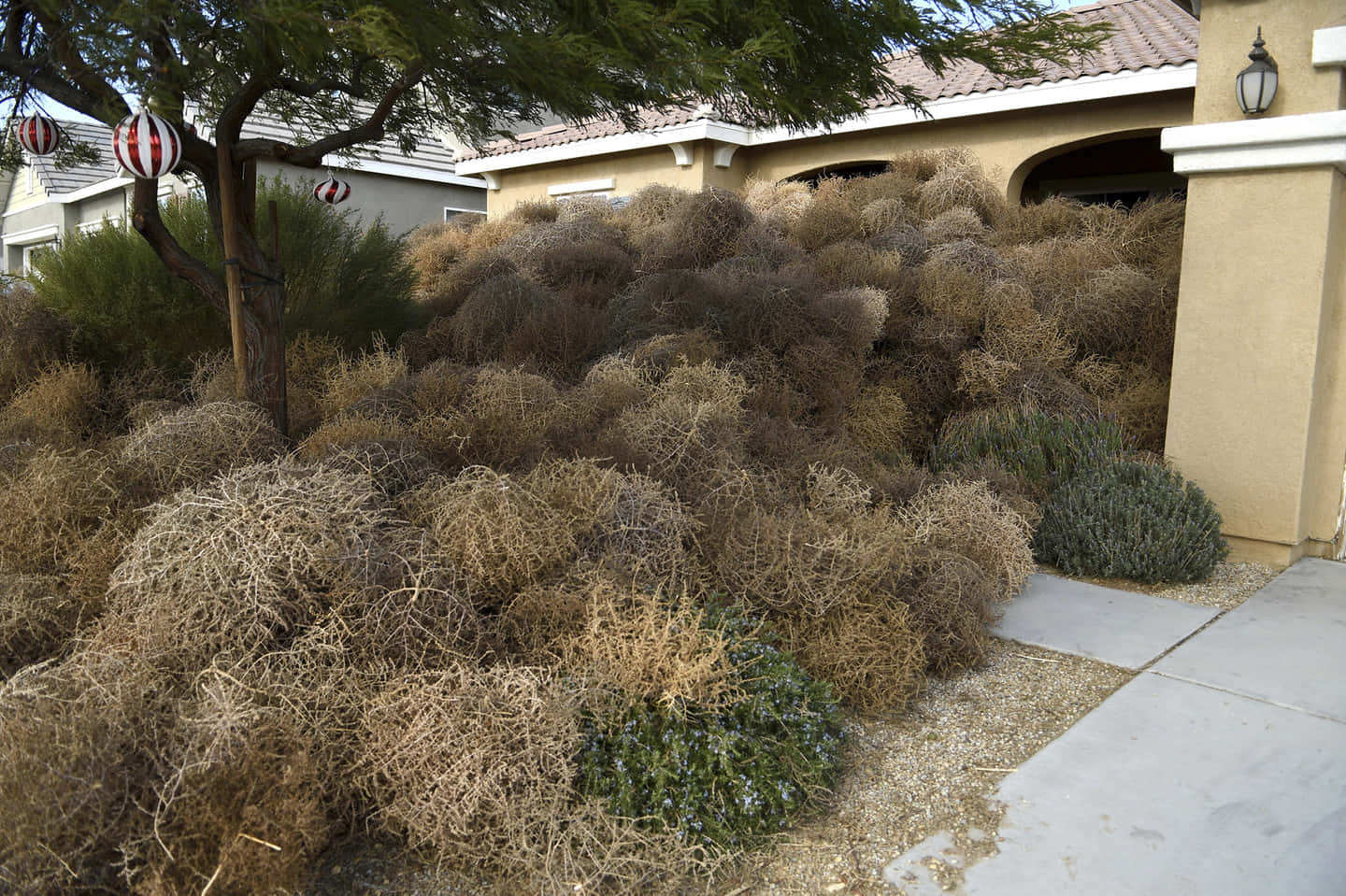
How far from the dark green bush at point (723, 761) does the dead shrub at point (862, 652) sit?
39 centimetres

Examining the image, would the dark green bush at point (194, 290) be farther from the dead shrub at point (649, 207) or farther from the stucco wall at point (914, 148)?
the stucco wall at point (914, 148)

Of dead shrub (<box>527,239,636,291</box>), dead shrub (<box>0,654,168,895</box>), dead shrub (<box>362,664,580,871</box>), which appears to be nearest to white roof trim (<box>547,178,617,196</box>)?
dead shrub (<box>527,239,636,291</box>)

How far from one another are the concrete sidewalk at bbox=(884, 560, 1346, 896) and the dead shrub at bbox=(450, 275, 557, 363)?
12.9 feet

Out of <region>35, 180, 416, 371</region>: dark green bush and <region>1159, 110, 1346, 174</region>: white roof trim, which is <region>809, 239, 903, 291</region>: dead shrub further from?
<region>35, 180, 416, 371</region>: dark green bush

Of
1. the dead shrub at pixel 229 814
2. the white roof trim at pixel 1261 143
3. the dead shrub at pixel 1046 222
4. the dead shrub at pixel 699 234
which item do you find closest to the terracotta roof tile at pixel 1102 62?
the dead shrub at pixel 699 234

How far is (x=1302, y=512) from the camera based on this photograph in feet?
19.1

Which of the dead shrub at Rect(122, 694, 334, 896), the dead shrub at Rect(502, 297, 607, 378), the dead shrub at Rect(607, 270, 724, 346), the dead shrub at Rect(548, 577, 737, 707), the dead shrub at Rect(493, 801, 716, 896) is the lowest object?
the dead shrub at Rect(493, 801, 716, 896)

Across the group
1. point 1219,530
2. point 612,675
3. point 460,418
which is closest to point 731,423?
point 460,418

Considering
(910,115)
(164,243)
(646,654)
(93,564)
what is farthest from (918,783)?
(910,115)

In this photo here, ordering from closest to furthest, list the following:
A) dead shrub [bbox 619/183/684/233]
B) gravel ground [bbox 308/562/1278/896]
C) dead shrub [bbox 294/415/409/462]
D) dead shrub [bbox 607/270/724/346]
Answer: gravel ground [bbox 308/562/1278/896], dead shrub [bbox 294/415/409/462], dead shrub [bbox 607/270/724/346], dead shrub [bbox 619/183/684/233]

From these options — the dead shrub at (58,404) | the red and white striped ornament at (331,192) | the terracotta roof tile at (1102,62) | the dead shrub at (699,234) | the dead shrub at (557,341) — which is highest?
the terracotta roof tile at (1102,62)

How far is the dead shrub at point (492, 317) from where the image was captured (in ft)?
22.5

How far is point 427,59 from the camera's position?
351 cm

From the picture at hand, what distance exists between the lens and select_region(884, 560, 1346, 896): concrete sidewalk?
267 centimetres
